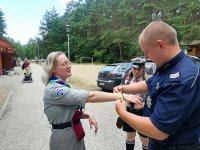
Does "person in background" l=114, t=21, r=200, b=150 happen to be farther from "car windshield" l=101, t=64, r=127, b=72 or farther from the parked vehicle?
"car windshield" l=101, t=64, r=127, b=72

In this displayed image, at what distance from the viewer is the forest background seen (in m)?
33.3

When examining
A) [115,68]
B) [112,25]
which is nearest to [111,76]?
[115,68]

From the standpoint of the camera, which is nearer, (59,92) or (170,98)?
(170,98)

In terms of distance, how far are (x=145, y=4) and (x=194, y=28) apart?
14.9 metres

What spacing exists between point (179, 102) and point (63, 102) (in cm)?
147

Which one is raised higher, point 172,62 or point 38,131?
point 172,62

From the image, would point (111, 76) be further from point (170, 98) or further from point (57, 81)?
point (170, 98)

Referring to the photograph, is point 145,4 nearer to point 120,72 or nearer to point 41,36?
point 120,72

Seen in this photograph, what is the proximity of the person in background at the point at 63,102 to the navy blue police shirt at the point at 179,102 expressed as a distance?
103cm

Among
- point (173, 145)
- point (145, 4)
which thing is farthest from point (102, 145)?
point (145, 4)

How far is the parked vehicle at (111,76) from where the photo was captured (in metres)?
15.4

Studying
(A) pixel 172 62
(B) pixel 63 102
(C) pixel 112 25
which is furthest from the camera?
(C) pixel 112 25

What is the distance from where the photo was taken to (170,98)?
78.7 inches

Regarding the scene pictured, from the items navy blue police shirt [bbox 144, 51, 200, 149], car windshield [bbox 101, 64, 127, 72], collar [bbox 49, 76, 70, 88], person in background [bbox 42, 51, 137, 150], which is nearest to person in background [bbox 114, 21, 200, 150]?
navy blue police shirt [bbox 144, 51, 200, 149]
